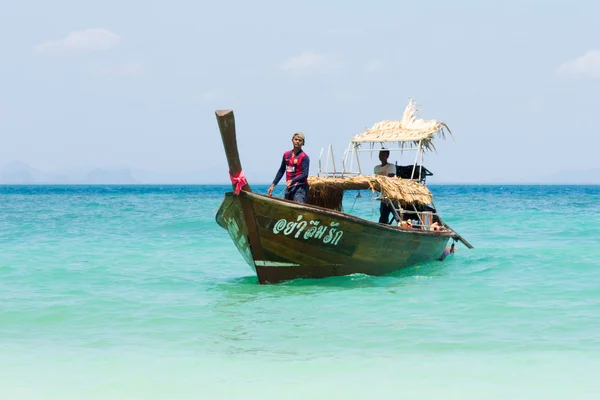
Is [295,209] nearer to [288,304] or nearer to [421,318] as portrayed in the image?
[288,304]

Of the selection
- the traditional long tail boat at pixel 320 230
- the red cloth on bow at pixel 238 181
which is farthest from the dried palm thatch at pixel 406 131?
the red cloth on bow at pixel 238 181

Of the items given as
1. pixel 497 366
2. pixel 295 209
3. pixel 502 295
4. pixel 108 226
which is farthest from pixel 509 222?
pixel 497 366

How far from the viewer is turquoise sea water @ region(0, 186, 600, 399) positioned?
234 inches

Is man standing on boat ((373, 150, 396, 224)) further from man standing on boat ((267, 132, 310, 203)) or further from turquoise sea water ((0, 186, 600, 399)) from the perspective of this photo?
man standing on boat ((267, 132, 310, 203))

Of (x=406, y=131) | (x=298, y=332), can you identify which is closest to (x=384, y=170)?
(x=406, y=131)

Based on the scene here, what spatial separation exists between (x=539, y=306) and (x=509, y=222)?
18.3m

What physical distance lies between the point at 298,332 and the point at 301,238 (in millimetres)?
2050

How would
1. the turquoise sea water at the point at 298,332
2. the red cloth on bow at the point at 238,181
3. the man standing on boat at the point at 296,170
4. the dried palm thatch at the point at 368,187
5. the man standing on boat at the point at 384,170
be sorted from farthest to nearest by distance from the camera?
the man standing on boat at the point at 384,170, the dried palm thatch at the point at 368,187, the man standing on boat at the point at 296,170, the red cloth on bow at the point at 238,181, the turquoise sea water at the point at 298,332

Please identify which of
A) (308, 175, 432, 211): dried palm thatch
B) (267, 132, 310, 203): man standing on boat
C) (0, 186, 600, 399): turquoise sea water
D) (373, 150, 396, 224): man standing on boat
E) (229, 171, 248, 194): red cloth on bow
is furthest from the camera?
(373, 150, 396, 224): man standing on boat

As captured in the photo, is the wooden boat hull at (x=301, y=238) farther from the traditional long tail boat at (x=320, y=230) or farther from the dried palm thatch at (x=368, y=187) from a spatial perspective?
the dried palm thatch at (x=368, y=187)

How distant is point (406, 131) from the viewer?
1213cm

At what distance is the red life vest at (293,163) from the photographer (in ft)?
32.0

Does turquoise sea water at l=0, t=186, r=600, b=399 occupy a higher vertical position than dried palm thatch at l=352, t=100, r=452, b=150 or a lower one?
lower

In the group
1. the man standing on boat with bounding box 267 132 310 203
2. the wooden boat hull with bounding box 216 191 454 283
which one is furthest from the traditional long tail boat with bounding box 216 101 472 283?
the man standing on boat with bounding box 267 132 310 203
